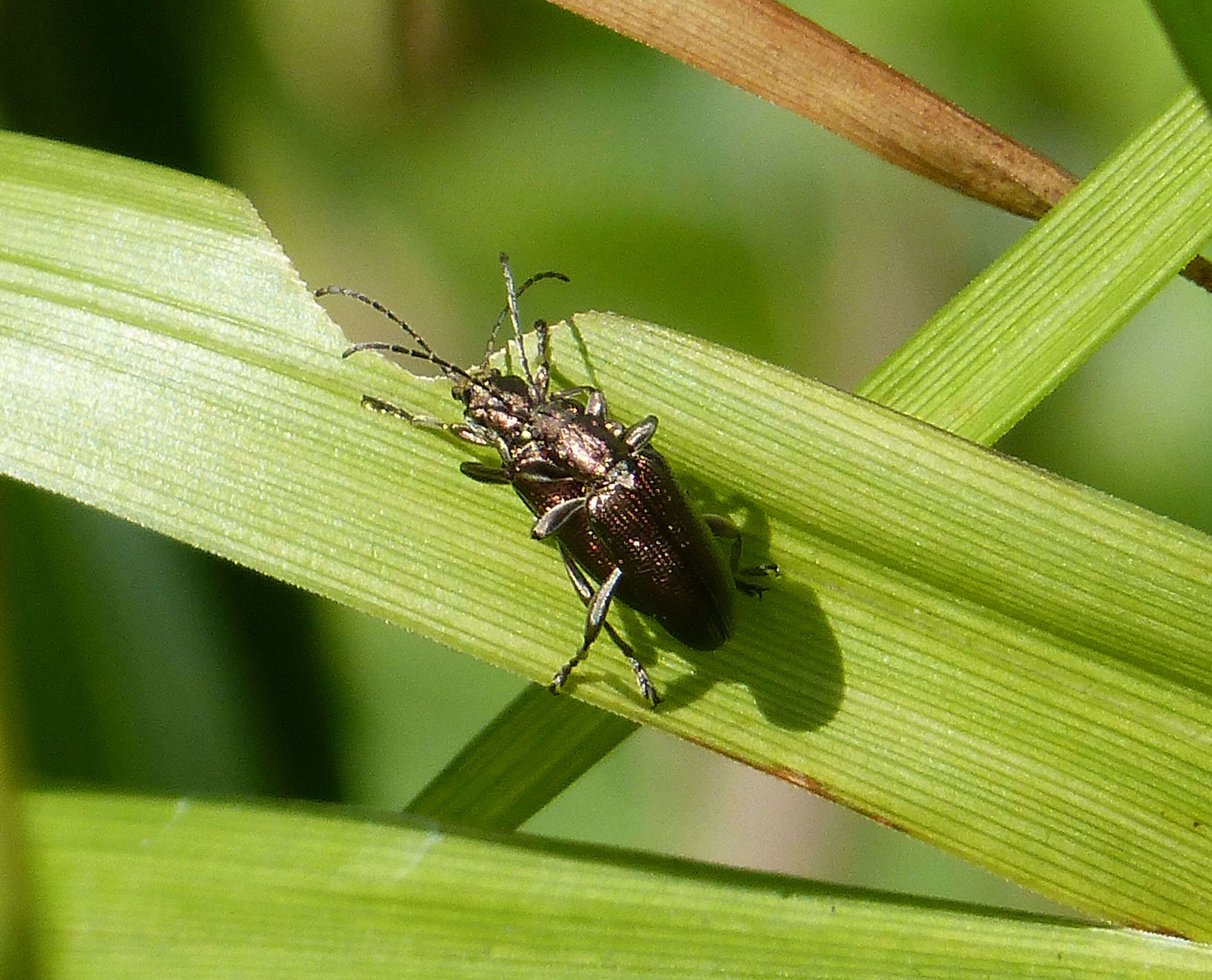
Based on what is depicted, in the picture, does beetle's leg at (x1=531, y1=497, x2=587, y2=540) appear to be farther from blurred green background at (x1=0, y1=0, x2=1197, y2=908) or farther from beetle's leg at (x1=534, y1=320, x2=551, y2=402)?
blurred green background at (x1=0, y1=0, x2=1197, y2=908)

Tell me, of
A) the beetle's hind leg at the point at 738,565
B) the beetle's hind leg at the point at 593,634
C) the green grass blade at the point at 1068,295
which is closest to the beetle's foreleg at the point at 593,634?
the beetle's hind leg at the point at 593,634

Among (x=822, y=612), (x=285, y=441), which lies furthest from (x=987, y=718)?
(x=285, y=441)

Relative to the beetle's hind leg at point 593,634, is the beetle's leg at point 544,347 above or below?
above

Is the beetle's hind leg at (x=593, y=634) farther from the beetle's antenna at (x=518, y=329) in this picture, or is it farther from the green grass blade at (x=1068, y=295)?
the green grass blade at (x=1068, y=295)

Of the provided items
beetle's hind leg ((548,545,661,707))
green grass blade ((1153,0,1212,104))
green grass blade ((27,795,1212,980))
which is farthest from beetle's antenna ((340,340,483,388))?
green grass blade ((1153,0,1212,104))

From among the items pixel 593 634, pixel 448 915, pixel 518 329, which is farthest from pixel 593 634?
pixel 518 329

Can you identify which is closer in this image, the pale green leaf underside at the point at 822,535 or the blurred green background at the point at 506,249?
the pale green leaf underside at the point at 822,535
